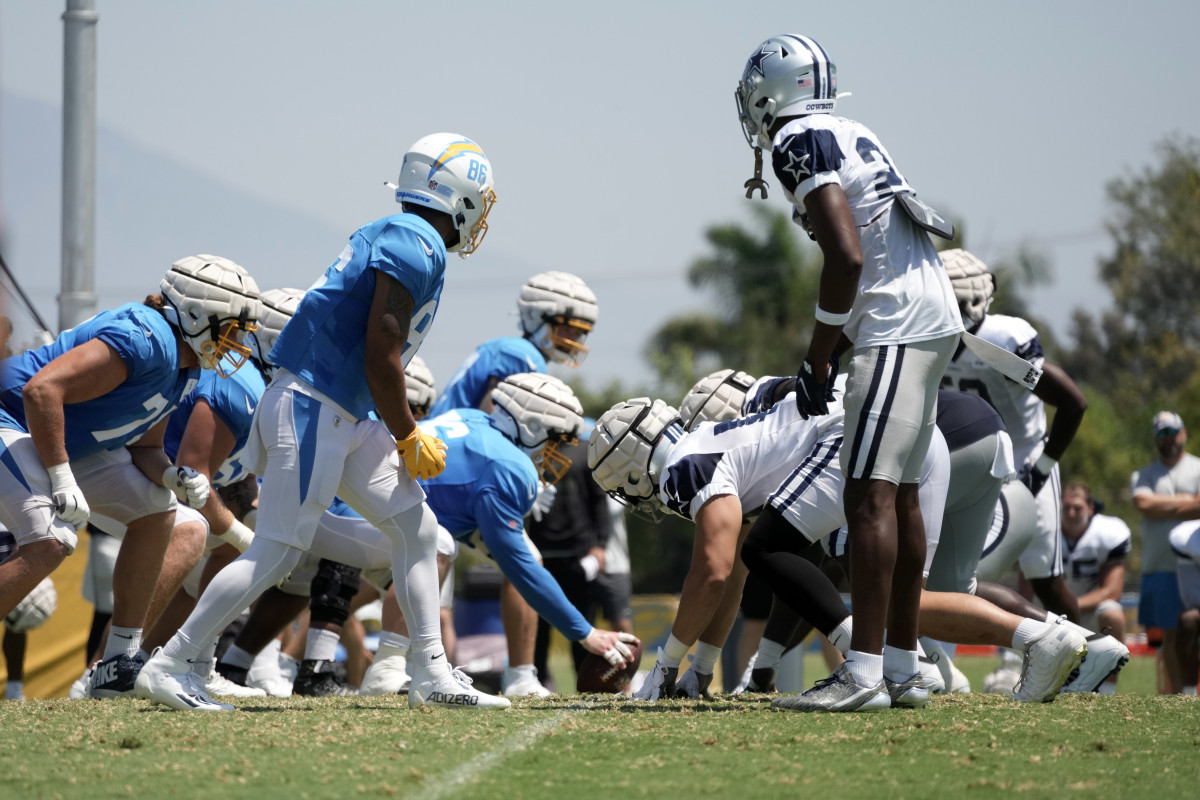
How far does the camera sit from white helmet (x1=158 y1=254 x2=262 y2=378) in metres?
5.96

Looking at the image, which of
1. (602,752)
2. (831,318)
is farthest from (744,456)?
(602,752)

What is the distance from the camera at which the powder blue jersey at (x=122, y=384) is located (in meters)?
5.78

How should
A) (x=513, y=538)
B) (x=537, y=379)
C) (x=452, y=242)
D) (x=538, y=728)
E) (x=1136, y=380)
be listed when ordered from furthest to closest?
(x=1136, y=380) → (x=537, y=379) → (x=513, y=538) → (x=452, y=242) → (x=538, y=728)

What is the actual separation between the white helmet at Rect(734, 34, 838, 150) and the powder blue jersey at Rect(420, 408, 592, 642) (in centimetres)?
250

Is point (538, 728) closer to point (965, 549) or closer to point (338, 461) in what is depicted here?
point (338, 461)

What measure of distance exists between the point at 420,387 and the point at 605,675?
2178 mm

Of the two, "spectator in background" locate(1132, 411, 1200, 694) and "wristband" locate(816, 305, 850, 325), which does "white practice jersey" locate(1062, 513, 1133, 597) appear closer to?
"spectator in background" locate(1132, 411, 1200, 694)

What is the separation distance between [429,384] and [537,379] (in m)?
0.80

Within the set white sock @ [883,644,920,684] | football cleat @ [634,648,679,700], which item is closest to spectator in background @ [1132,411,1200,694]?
football cleat @ [634,648,679,700]

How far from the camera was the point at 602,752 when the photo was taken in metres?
4.05

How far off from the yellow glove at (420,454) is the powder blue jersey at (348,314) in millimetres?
219

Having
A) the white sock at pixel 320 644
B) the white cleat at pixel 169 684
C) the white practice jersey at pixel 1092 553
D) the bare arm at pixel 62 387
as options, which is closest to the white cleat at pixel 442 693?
the white cleat at pixel 169 684

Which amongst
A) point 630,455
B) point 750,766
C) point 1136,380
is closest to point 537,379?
point 630,455

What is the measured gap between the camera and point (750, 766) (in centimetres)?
377
